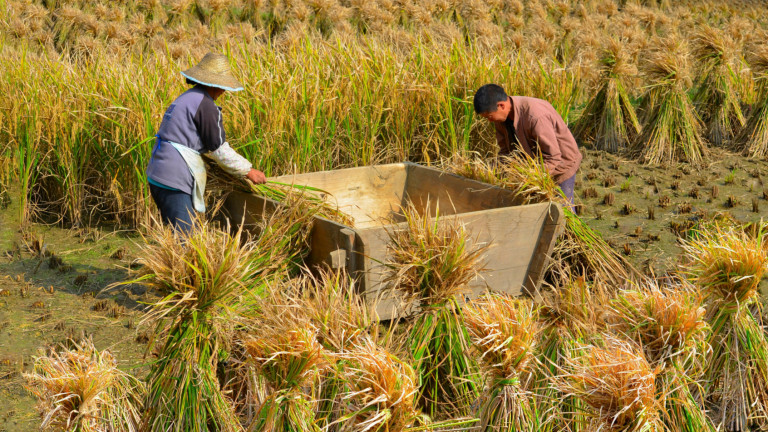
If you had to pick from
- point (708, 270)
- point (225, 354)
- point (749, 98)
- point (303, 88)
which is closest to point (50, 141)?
point (303, 88)

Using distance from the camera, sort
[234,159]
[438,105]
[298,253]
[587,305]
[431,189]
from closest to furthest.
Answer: [587,305] < [298,253] < [234,159] < [431,189] < [438,105]

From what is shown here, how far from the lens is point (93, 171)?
570 cm

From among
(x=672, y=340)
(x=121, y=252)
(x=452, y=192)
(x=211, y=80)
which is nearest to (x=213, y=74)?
(x=211, y=80)

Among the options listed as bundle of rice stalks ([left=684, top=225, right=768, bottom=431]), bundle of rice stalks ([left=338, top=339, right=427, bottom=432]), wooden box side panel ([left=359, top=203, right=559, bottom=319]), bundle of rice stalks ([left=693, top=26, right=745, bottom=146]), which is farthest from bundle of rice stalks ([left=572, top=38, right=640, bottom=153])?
bundle of rice stalks ([left=338, top=339, right=427, bottom=432])

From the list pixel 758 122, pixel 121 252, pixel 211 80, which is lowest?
pixel 121 252

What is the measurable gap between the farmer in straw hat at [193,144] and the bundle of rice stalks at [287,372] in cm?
168

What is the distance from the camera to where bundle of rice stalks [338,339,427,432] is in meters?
2.31

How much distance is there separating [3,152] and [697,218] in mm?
4664

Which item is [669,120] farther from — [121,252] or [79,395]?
[79,395]

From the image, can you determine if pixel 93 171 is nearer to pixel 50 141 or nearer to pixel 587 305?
pixel 50 141

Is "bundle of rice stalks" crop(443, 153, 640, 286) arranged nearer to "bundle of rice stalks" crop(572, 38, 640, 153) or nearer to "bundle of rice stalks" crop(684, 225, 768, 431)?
"bundle of rice stalks" crop(684, 225, 768, 431)

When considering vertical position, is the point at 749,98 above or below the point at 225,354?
below

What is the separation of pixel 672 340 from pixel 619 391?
45 centimetres

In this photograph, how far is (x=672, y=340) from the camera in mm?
2676
